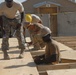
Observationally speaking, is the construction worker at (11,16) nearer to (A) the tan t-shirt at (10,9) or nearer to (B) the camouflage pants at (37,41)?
(A) the tan t-shirt at (10,9)

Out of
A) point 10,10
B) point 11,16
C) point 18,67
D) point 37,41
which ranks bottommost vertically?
point 18,67

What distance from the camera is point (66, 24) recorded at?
16031mm

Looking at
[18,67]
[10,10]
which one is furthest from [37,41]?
[18,67]

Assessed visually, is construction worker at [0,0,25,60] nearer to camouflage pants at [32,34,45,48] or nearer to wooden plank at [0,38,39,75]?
wooden plank at [0,38,39,75]

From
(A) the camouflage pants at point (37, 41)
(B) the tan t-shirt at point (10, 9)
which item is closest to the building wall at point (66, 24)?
(A) the camouflage pants at point (37, 41)

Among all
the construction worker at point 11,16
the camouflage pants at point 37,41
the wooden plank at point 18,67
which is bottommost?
the wooden plank at point 18,67

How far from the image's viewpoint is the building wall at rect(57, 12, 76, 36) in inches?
624

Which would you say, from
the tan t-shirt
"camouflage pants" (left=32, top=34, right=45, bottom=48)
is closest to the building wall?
"camouflage pants" (left=32, top=34, right=45, bottom=48)

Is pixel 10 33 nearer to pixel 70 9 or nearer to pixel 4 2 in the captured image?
pixel 4 2

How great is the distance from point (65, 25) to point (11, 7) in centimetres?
1022

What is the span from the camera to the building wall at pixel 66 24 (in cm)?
1584

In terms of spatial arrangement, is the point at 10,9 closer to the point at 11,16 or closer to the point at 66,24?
the point at 11,16

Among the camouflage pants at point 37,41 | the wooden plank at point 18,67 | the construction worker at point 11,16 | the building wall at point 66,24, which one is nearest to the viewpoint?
the wooden plank at point 18,67

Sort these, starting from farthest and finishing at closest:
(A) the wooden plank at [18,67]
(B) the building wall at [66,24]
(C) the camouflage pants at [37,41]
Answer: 1. (B) the building wall at [66,24]
2. (C) the camouflage pants at [37,41]
3. (A) the wooden plank at [18,67]
